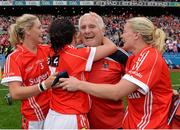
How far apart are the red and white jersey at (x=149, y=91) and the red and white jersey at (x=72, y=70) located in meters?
0.44

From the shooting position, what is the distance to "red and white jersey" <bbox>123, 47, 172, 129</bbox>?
3.23 m

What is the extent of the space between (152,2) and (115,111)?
46594 millimetres

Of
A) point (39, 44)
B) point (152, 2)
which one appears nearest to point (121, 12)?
point (152, 2)

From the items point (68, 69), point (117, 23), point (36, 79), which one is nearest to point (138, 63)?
point (68, 69)

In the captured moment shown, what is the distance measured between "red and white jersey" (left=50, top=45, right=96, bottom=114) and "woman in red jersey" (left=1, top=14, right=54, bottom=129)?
50cm

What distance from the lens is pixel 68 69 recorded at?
3.55m

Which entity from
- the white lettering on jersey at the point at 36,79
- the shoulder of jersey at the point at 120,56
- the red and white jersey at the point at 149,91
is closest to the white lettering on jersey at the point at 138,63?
the red and white jersey at the point at 149,91

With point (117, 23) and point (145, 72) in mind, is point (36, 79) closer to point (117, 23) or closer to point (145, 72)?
point (145, 72)

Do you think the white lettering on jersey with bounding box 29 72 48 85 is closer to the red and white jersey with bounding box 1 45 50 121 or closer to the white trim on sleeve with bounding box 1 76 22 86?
the red and white jersey with bounding box 1 45 50 121

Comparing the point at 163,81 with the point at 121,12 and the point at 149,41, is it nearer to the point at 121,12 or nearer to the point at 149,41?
the point at 149,41

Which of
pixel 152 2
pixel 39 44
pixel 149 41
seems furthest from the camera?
pixel 152 2

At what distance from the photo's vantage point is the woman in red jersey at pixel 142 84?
3225 mm

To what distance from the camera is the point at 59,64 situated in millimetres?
3596

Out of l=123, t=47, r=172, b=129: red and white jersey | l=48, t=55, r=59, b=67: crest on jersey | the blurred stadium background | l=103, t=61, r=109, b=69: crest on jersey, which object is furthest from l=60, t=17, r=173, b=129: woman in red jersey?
the blurred stadium background
